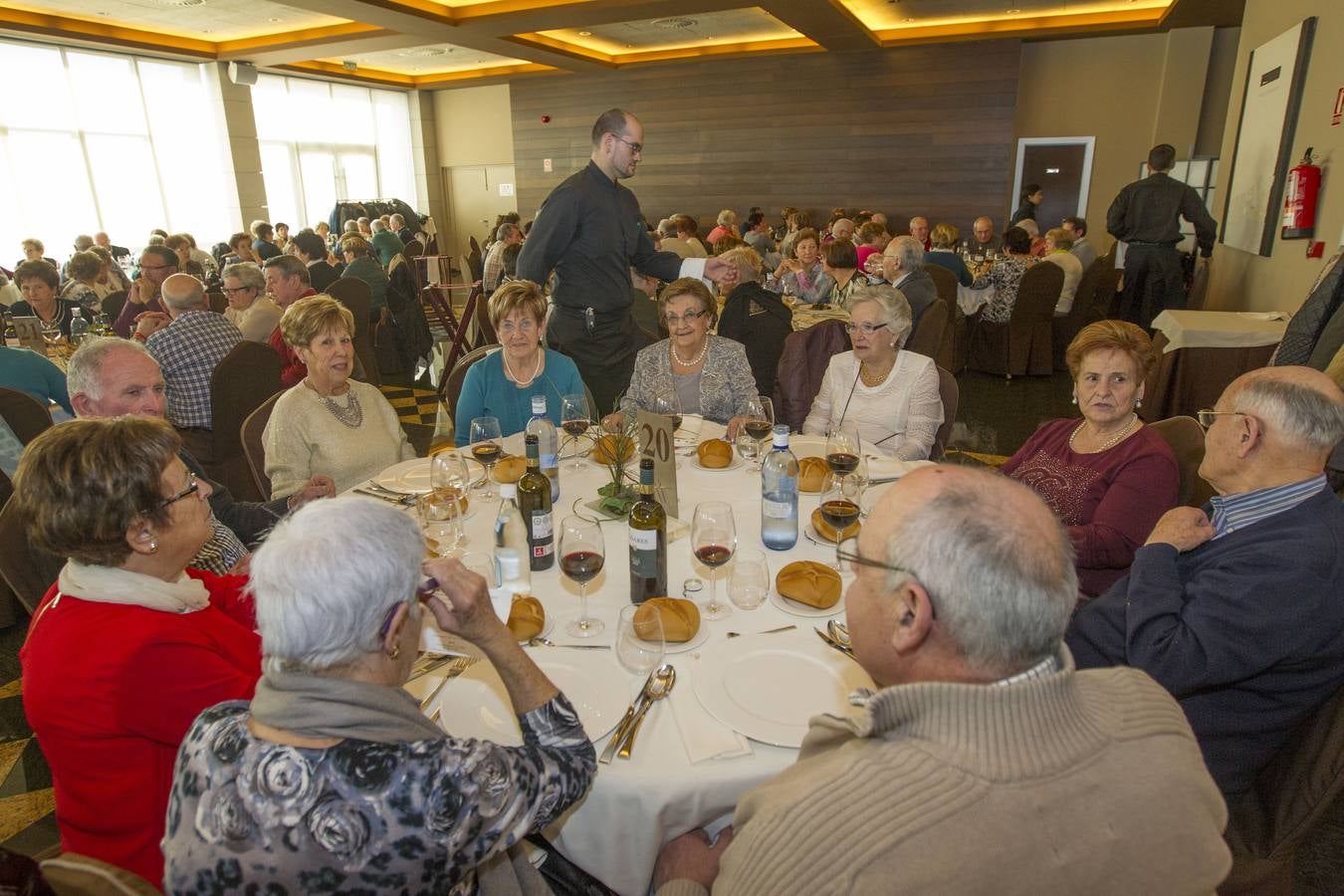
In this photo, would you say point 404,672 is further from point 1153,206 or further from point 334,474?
point 1153,206

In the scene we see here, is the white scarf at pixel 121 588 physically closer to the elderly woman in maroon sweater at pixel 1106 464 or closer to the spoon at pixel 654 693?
the spoon at pixel 654 693

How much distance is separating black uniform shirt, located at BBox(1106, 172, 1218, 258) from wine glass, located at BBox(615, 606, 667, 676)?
7.19 m

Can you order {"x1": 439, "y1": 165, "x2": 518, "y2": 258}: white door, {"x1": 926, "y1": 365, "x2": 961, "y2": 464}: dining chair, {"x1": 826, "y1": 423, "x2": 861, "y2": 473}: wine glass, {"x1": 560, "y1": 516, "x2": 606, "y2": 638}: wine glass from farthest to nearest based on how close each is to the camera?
{"x1": 439, "y1": 165, "x2": 518, "y2": 258}: white door
{"x1": 926, "y1": 365, "x2": 961, "y2": 464}: dining chair
{"x1": 826, "y1": 423, "x2": 861, "y2": 473}: wine glass
{"x1": 560, "y1": 516, "x2": 606, "y2": 638}: wine glass

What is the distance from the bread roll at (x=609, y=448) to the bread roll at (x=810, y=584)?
64cm

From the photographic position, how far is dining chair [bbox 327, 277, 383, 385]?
572cm

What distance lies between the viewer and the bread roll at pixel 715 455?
8.56 ft

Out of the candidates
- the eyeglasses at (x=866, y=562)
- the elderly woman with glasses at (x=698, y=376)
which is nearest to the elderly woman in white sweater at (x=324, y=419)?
the elderly woman with glasses at (x=698, y=376)

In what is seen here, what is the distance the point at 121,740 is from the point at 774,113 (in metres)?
12.8

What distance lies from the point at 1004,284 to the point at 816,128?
647 centimetres

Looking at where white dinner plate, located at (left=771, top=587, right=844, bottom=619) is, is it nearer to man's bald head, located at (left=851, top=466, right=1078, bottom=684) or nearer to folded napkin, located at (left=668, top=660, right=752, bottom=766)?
folded napkin, located at (left=668, top=660, right=752, bottom=766)

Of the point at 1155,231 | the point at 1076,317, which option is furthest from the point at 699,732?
the point at 1155,231

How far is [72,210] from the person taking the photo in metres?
11.0

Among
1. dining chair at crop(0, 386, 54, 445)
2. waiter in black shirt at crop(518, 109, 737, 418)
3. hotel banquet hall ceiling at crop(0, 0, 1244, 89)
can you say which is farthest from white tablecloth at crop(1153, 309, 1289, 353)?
dining chair at crop(0, 386, 54, 445)

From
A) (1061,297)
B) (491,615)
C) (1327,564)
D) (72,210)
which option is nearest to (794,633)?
(491,615)
